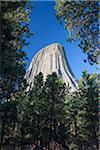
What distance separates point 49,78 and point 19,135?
10.6 m

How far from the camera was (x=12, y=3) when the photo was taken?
21234 millimetres

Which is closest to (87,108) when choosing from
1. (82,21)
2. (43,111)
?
(43,111)

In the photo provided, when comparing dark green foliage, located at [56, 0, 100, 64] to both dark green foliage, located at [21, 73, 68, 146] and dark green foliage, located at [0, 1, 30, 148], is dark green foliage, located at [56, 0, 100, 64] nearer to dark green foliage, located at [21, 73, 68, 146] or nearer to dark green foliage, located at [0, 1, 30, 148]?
dark green foliage, located at [0, 1, 30, 148]

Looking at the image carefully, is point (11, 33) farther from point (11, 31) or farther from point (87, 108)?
point (87, 108)

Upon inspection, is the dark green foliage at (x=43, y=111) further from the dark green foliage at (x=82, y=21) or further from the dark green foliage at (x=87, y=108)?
the dark green foliage at (x=82, y=21)

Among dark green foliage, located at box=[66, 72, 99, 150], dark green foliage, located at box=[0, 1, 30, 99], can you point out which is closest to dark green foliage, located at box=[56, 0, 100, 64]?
dark green foliage, located at box=[0, 1, 30, 99]

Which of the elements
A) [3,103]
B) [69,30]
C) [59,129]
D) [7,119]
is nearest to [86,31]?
[69,30]

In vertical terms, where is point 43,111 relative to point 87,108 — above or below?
below

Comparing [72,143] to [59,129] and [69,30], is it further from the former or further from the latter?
[69,30]

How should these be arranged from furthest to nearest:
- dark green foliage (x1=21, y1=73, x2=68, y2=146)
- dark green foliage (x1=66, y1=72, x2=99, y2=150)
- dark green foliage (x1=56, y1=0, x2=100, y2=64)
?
1. dark green foliage (x1=66, y1=72, x2=99, y2=150)
2. dark green foliage (x1=21, y1=73, x2=68, y2=146)
3. dark green foliage (x1=56, y1=0, x2=100, y2=64)

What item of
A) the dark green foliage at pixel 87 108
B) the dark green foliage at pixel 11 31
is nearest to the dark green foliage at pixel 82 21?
the dark green foliage at pixel 11 31

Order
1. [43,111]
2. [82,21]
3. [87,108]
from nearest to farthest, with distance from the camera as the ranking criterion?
1. [82,21]
2. [43,111]
3. [87,108]

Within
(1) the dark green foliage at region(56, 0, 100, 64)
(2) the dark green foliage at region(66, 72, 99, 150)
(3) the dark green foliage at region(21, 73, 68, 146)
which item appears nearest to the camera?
(1) the dark green foliage at region(56, 0, 100, 64)

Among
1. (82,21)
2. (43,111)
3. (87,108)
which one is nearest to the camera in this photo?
(82,21)
